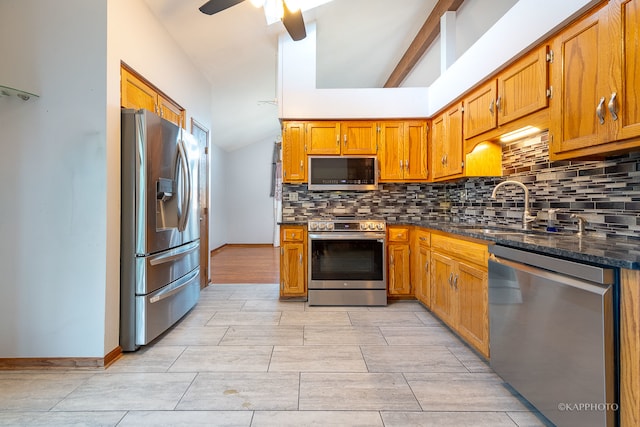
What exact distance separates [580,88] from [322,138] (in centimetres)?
238

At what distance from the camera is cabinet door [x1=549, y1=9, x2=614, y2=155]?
148 cm

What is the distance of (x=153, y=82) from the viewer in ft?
8.71

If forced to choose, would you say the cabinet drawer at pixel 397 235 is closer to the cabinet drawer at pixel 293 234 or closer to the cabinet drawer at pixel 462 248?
the cabinet drawer at pixel 462 248

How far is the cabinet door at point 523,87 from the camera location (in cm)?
187

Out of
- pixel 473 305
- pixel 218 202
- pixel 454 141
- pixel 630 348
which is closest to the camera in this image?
pixel 630 348

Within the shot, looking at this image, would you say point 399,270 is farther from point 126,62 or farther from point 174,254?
point 126,62

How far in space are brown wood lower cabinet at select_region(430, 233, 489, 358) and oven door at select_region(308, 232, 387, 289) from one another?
1.97 ft

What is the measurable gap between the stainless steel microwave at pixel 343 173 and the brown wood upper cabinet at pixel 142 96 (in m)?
1.49

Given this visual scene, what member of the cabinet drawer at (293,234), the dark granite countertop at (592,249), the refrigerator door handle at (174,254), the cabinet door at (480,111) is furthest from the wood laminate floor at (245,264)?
the dark granite countertop at (592,249)

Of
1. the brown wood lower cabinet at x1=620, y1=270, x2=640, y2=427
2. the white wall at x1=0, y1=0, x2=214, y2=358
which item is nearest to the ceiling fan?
the white wall at x1=0, y1=0, x2=214, y2=358

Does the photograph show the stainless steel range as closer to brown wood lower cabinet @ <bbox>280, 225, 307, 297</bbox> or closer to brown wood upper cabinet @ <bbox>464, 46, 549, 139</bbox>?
brown wood lower cabinet @ <bbox>280, 225, 307, 297</bbox>

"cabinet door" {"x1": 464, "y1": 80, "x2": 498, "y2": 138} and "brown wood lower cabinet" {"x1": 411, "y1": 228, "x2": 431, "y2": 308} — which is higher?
"cabinet door" {"x1": 464, "y1": 80, "x2": 498, "y2": 138}

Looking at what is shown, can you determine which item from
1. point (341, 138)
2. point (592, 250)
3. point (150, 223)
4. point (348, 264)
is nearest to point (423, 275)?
point (348, 264)

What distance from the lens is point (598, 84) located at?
58.9 inches
